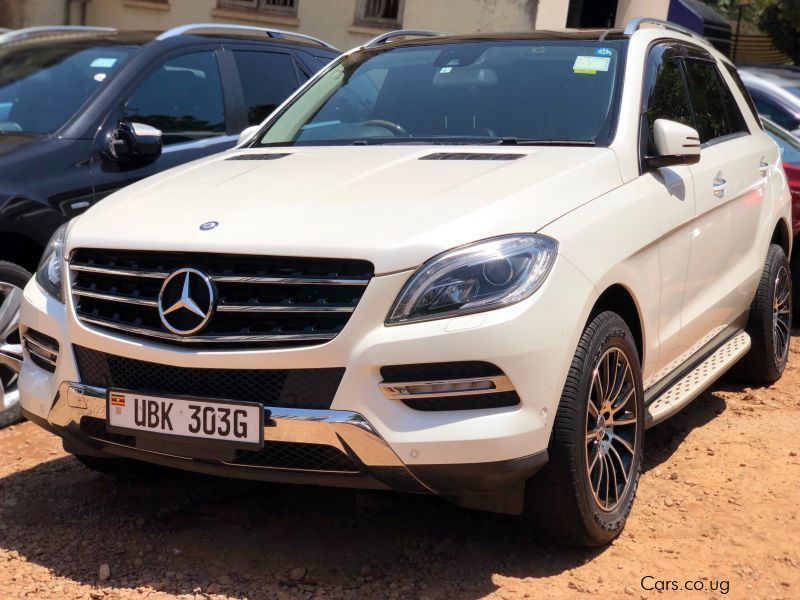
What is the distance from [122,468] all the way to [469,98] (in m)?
1.98

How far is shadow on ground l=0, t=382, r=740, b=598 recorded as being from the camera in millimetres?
3434

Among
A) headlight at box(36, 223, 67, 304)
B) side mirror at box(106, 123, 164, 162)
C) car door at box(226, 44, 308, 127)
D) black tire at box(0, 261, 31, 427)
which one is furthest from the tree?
headlight at box(36, 223, 67, 304)

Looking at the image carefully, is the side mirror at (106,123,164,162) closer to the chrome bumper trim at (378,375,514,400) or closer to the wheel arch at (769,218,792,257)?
the chrome bumper trim at (378,375,514,400)

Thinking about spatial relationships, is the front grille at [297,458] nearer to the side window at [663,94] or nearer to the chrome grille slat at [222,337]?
the chrome grille slat at [222,337]

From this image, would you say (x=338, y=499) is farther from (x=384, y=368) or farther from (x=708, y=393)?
(x=708, y=393)

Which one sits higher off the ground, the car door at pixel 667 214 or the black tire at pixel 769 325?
the car door at pixel 667 214

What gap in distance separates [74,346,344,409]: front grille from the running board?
1379 millimetres

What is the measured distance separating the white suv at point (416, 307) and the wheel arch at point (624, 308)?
14 millimetres

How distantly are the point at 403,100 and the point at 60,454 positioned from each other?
80.7 inches

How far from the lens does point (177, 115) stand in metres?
5.72

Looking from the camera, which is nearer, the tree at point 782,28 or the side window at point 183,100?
the side window at point 183,100

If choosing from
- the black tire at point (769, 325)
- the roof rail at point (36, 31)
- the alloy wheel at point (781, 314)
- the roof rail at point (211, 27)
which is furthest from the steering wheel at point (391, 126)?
the roof rail at point (36, 31)

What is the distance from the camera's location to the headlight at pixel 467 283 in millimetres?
3035

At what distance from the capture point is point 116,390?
3.31m
